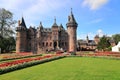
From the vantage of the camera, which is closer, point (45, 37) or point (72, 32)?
point (72, 32)

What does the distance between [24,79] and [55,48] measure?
5328 cm

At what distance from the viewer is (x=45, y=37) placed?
66.9 metres

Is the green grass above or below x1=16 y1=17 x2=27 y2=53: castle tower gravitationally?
below

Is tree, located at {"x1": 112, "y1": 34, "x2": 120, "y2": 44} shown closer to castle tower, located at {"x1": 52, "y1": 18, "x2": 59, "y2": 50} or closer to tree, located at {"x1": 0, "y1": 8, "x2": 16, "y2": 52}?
castle tower, located at {"x1": 52, "y1": 18, "x2": 59, "y2": 50}

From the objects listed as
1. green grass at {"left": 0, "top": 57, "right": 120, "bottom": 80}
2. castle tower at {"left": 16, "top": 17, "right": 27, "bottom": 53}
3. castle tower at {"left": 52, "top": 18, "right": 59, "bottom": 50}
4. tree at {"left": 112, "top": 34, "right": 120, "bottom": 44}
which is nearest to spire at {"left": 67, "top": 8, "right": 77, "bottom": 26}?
castle tower at {"left": 52, "top": 18, "right": 59, "bottom": 50}

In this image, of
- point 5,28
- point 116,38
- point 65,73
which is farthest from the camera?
point 116,38

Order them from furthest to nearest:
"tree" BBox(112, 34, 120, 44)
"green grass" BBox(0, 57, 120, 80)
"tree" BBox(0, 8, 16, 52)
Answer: "tree" BBox(112, 34, 120, 44), "tree" BBox(0, 8, 16, 52), "green grass" BBox(0, 57, 120, 80)

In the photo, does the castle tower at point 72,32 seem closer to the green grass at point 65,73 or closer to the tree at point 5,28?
the tree at point 5,28

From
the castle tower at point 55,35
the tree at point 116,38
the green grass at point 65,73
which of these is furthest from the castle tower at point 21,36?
the tree at point 116,38

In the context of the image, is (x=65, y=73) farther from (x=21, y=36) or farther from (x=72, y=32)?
(x=21, y=36)

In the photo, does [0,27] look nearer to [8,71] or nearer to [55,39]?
[55,39]

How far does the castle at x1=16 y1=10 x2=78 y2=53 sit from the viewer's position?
63188 millimetres

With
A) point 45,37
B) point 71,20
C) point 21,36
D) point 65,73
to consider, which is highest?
point 71,20

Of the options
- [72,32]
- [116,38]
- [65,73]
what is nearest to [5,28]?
[72,32]
